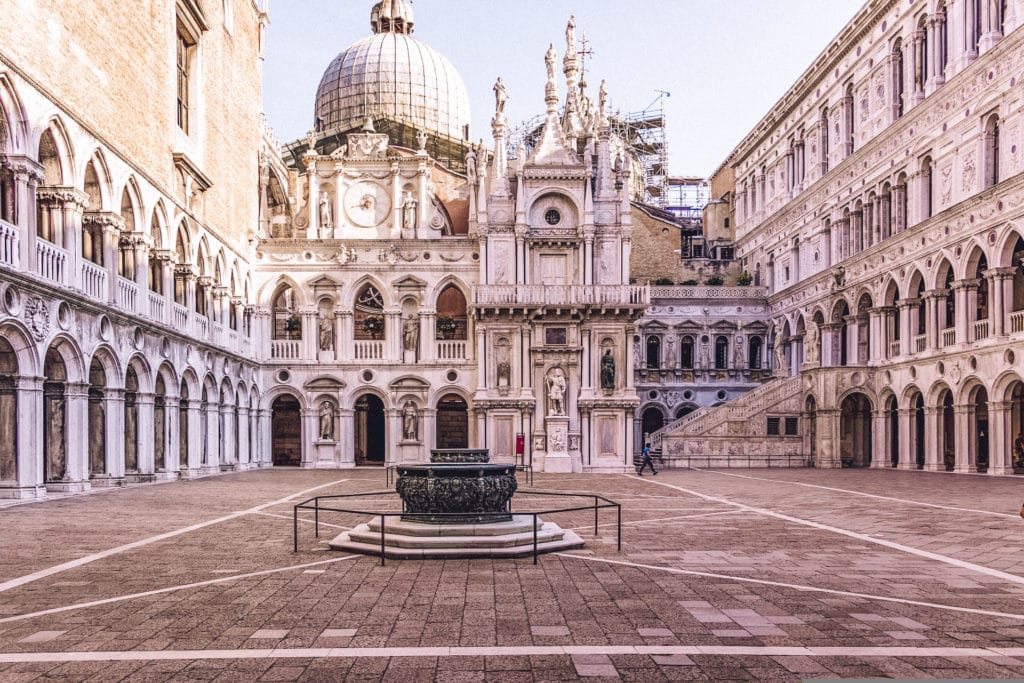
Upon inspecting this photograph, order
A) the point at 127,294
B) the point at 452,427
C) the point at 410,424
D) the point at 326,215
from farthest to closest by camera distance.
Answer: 1. the point at 452,427
2. the point at 326,215
3. the point at 410,424
4. the point at 127,294

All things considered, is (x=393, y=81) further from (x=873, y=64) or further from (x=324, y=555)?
(x=324, y=555)

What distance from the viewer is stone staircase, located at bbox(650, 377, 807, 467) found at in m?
41.8

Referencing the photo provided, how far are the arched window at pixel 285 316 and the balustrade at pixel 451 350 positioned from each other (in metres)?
5.98

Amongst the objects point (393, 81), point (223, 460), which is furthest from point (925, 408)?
point (393, 81)

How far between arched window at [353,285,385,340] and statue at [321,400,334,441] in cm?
396

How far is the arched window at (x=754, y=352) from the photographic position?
51.4 metres

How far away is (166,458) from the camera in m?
29.8

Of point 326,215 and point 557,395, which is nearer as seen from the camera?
point 557,395

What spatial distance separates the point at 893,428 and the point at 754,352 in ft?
38.9

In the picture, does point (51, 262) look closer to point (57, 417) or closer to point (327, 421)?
point (57, 417)

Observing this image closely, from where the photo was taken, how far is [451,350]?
4094 centimetres

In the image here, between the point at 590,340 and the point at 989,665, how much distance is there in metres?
32.2

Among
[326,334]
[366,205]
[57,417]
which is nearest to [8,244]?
[57,417]

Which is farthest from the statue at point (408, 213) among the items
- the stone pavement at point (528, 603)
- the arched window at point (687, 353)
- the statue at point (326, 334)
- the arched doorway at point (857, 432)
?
the stone pavement at point (528, 603)
